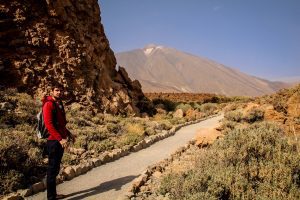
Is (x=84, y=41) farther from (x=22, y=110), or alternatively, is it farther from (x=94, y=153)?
(x=94, y=153)

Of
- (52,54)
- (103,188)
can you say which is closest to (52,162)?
(103,188)

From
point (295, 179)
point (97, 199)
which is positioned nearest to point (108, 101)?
point (97, 199)

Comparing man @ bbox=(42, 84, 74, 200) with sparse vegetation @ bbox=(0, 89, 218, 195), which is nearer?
man @ bbox=(42, 84, 74, 200)

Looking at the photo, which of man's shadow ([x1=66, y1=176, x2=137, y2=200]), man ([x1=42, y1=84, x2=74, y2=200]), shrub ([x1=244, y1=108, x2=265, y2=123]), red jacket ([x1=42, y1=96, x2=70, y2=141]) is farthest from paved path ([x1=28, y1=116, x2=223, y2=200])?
shrub ([x1=244, y1=108, x2=265, y2=123])

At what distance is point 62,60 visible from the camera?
1842cm

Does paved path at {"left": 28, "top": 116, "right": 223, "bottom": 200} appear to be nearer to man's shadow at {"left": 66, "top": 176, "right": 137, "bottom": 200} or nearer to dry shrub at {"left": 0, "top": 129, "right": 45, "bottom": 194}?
man's shadow at {"left": 66, "top": 176, "right": 137, "bottom": 200}

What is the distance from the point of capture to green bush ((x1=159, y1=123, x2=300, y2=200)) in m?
5.77

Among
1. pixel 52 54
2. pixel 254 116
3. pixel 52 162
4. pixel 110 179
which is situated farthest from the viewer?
pixel 52 54

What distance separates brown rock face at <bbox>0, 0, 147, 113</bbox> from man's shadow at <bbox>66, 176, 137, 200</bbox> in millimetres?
10341

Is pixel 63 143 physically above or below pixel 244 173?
above

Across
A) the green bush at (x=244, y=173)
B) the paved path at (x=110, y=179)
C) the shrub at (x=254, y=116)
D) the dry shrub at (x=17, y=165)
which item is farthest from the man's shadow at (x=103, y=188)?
the shrub at (x=254, y=116)

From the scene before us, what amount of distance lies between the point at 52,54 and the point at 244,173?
47.6ft

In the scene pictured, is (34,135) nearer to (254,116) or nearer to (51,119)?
(51,119)

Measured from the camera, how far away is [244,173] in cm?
648
